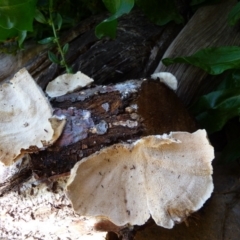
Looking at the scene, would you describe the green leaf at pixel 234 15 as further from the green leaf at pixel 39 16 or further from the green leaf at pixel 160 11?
the green leaf at pixel 39 16

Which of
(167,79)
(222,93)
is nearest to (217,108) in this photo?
(222,93)

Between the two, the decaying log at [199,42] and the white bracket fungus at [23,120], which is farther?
the decaying log at [199,42]

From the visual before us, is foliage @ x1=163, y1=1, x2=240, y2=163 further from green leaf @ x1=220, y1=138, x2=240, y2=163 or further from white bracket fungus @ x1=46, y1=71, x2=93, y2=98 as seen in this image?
white bracket fungus @ x1=46, y1=71, x2=93, y2=98

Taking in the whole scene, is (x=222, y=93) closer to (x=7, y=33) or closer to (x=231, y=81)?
(x=231, y=81)

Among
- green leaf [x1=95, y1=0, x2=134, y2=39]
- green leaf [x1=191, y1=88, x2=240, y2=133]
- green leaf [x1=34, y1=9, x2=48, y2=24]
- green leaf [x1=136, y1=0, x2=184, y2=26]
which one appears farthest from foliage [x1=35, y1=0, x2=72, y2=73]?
green leaf [x1=191, y1=88, x2=240, y2=133]

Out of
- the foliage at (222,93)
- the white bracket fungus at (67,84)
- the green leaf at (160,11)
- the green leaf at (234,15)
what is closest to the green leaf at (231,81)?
the foliage at (222,93)

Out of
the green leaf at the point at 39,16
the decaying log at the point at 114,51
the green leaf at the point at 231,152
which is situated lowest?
the green leaf at the point at 231,152

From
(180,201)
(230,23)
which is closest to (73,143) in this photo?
(180,201)

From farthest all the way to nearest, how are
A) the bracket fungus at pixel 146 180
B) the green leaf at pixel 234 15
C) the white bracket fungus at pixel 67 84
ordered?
the green leaf at pixel 234 15
the white bracket fungus at pixel 67 84
the bracket fungus at pixel 146 180
